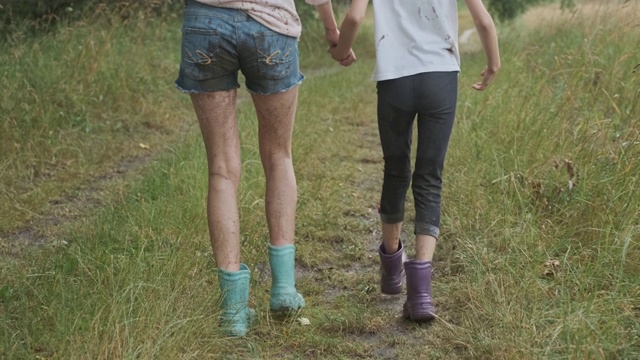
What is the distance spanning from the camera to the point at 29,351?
2.73 m

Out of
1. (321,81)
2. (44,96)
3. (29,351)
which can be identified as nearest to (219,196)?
(29,351)

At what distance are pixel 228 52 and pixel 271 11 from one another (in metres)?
0.21

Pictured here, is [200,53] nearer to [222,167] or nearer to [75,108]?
[222,167]

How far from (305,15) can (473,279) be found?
1284 cm

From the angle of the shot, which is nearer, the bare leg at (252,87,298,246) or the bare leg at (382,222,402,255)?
the bare leg at (252,87,298,246)

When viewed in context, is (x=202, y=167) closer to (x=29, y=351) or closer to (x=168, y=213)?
(x=168, y=213)

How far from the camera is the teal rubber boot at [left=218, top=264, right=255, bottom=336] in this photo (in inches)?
124

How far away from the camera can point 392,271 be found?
376cm

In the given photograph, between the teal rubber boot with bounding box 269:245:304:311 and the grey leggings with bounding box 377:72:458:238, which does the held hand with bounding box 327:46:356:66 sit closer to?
the grey leggings with bounding box 377:72:458:238

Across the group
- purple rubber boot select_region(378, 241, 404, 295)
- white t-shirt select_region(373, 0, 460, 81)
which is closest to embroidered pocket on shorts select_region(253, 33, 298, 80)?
white t-shirt select_region(373, 0, 460, 81)

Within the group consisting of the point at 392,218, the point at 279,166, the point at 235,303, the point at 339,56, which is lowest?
the point at 235,303

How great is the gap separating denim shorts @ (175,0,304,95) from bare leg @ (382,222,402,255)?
2.72ft

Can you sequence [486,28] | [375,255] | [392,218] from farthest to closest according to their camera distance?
[375,255], [392,218], [486,28]

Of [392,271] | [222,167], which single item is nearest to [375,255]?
[392,271]
